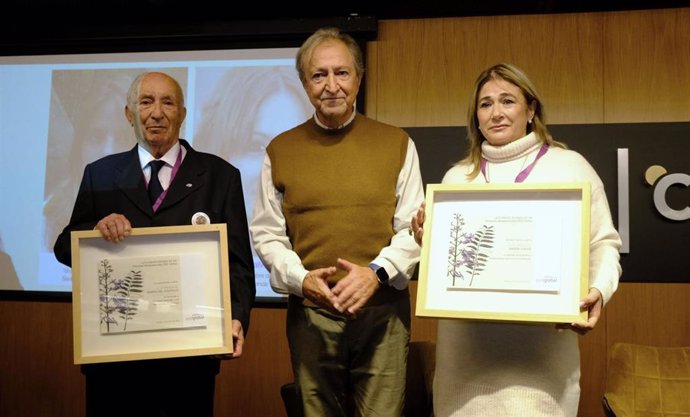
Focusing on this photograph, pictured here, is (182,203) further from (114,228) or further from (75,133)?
(75,133)

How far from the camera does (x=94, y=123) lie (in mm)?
4105

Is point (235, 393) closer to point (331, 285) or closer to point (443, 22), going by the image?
point (331, 285)

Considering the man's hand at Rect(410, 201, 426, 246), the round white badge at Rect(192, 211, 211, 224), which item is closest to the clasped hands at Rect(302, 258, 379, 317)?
the man's hand at Rect(410, 201, 426, 246)

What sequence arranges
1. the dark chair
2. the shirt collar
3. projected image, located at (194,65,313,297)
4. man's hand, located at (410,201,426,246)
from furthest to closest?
projected image, located at (194,65,313,297) < the dark chair < the shirt collar < man's hand, located at (410,201,426,246)

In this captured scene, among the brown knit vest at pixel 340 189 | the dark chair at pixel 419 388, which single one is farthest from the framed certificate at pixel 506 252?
the dark chair at pixel 419 388

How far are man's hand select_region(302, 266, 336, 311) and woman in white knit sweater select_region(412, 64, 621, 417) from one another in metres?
0.32

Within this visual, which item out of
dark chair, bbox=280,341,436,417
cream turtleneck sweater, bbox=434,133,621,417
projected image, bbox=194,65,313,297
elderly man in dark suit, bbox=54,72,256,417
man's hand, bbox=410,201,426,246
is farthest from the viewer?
projected image, bbox=194,65,313,297

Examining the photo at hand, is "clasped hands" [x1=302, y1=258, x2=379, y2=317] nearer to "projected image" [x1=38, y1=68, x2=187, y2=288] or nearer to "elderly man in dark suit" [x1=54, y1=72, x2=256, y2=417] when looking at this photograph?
"elderly man in dark suit" [x1=54, y1=72, x2=256, y2=417]

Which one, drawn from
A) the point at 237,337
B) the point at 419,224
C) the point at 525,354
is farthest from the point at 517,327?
the point at 237,337

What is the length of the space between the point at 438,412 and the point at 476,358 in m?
0.22

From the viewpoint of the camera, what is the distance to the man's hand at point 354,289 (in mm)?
2109

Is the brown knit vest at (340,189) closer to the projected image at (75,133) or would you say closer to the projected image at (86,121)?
the projected image at (86,121)

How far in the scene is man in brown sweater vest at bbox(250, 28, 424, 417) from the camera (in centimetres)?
221

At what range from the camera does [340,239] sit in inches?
89.2
